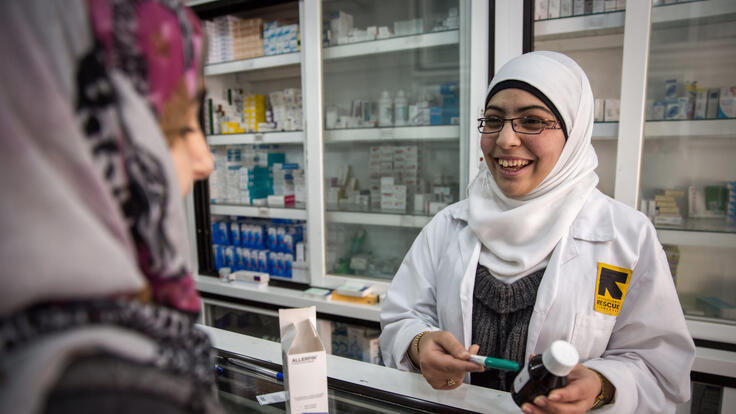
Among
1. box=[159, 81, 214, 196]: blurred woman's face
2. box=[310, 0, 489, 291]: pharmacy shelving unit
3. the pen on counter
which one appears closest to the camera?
box=[159, 81, 214, 196]: blurred woman's face

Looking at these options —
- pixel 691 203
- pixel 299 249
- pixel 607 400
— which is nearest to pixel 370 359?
pixel 299 249

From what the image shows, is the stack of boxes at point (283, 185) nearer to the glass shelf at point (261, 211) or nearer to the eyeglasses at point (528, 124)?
the glass shelf at point (261, 211)

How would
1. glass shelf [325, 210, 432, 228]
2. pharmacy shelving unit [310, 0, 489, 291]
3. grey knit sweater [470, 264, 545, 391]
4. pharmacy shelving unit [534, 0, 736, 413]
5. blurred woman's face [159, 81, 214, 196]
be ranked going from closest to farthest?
blurred woman's face [159, 81, 214, 196] → grey knit sweater [470, 264, 545, 391] → pharmacy shelving unit [534, 0, 736, 413] → pharmacy shelving unit [310, 0, 489, 291] → glass shelf [325, 210, 432, 228]

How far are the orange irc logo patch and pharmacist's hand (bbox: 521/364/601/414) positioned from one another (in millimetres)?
208

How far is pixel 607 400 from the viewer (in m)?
0.85

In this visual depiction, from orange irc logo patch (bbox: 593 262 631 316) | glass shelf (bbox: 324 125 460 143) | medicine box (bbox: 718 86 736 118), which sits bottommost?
orange irc logo patch (bbox: 593 262 631 316)

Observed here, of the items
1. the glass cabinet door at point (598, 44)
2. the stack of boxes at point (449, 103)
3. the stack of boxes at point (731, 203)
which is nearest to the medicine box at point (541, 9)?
the glass cabinet door at point (598, 44)

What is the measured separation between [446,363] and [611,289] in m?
0.49

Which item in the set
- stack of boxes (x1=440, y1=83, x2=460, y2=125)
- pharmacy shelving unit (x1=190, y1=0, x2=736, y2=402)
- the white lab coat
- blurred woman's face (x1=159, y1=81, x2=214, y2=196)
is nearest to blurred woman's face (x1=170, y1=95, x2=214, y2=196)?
blurred woman's face (x1=159, y1=81, x2=214, y2=196)

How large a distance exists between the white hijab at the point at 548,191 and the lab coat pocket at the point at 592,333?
0.56 feet

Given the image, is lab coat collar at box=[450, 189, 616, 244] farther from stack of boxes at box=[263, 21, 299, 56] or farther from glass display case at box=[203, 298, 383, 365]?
stack of boxes at box=[263, 21, 299, 56]

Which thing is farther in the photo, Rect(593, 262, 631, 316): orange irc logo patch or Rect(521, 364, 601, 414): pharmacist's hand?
Rect(593, 262, 631, 316): orange irc logo patch

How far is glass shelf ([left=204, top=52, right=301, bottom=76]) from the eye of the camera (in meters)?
2.23

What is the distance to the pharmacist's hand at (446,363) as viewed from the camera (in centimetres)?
83
